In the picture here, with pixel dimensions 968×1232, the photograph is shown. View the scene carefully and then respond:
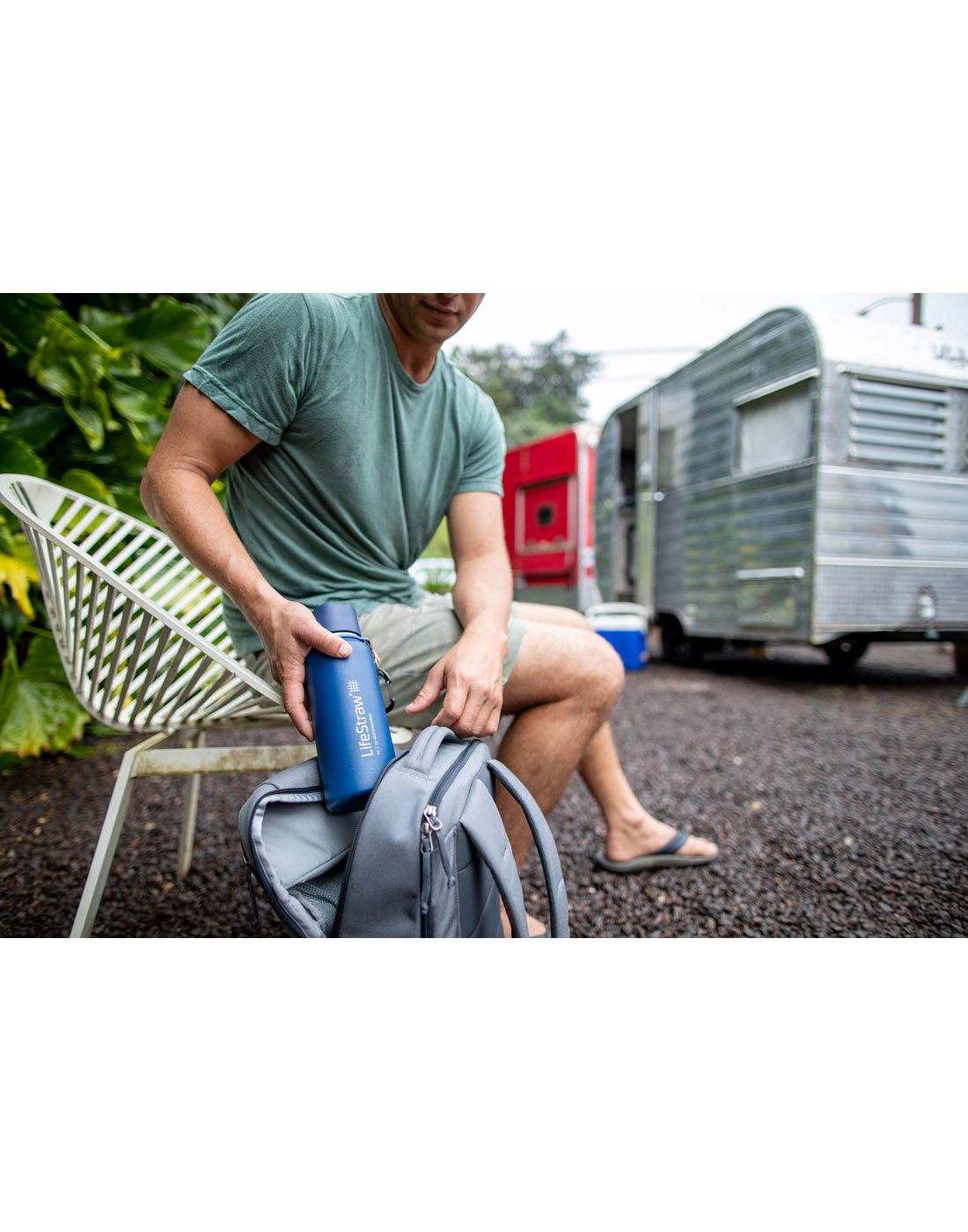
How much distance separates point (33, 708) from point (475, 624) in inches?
67.9

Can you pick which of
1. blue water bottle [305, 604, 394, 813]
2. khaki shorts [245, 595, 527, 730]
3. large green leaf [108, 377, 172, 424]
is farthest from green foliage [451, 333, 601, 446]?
large green leaf [108, 377, 172, 424]

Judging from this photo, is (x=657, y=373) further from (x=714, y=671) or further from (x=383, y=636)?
(x=383, y=636)

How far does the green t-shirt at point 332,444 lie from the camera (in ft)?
3.49

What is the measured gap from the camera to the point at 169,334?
7.86 ft

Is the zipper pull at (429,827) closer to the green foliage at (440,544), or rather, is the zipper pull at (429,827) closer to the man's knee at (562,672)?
the man's knee at (562,672)

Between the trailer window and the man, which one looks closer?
the man

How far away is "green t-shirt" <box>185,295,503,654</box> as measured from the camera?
106 centimetres

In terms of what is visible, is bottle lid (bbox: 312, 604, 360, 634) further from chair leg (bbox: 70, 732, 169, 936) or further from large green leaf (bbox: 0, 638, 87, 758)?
large green leaf (bbox: 0, 638, 87, 758)

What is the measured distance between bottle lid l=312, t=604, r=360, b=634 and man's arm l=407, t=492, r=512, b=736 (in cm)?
14

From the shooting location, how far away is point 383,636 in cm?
119

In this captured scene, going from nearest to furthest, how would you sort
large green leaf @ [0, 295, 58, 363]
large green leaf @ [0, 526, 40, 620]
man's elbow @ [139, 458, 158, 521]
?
man's elbow @ [139, 458, 158, 521]
large green leaf @ [0, 526, 40, 620]
large green leaf @ [0, 295, 58, 363]

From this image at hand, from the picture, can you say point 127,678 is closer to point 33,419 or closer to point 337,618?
point 337,618
